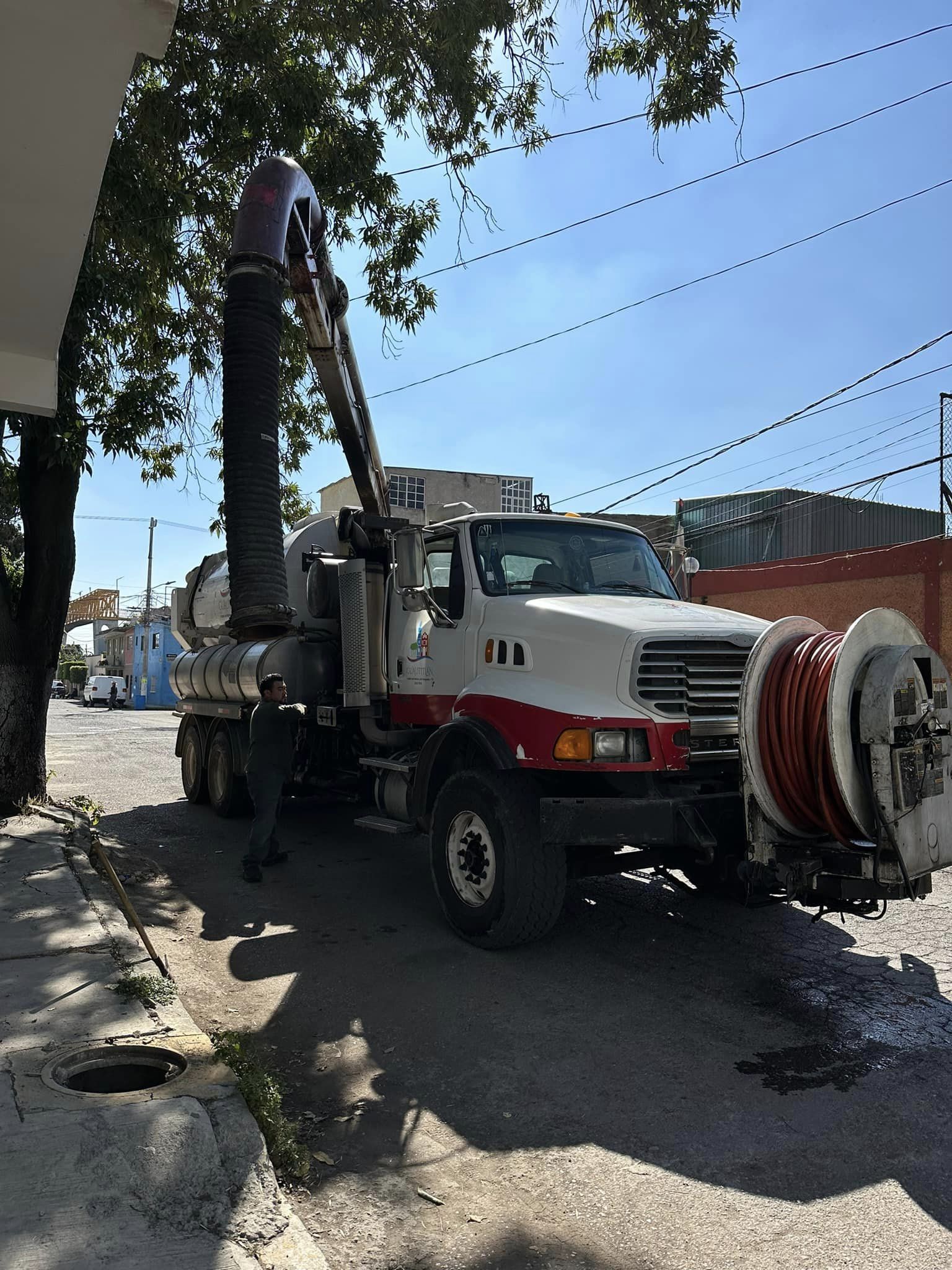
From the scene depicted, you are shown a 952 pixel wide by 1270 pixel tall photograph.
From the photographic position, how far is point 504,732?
5969 mm

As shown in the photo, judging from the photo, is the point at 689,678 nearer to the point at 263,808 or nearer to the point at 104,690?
the point at 263,808

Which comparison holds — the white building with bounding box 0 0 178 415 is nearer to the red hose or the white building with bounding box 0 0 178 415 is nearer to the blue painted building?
the red hose

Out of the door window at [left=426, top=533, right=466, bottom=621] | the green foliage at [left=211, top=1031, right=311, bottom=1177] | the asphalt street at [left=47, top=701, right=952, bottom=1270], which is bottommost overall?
the asphalt street at [left=47, top=701, right=952, bottom=1270]

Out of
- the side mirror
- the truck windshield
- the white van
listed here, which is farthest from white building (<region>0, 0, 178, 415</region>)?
the white van

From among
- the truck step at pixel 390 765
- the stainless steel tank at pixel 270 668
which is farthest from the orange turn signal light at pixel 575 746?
the stainless steel tank at pixel 270 668

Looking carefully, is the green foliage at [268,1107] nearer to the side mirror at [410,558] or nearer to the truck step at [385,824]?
the truck step at [385,824]

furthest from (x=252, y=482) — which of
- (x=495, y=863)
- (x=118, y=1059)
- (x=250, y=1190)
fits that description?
(x=250, y=1190)

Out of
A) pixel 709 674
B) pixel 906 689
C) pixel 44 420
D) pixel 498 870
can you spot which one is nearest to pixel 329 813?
pixel 44 420

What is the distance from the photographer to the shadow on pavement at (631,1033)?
3.76 m

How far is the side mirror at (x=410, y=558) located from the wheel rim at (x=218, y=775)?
5.26m

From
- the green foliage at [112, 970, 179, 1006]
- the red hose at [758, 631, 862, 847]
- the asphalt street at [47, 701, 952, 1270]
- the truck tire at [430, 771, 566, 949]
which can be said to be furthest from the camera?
the truck tire at [430, 771, 566, 949]

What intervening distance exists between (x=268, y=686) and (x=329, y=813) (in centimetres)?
369

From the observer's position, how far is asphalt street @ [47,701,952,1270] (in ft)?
10.5

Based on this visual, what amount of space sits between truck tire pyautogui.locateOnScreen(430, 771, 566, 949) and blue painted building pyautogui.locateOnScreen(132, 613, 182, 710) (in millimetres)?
52048
